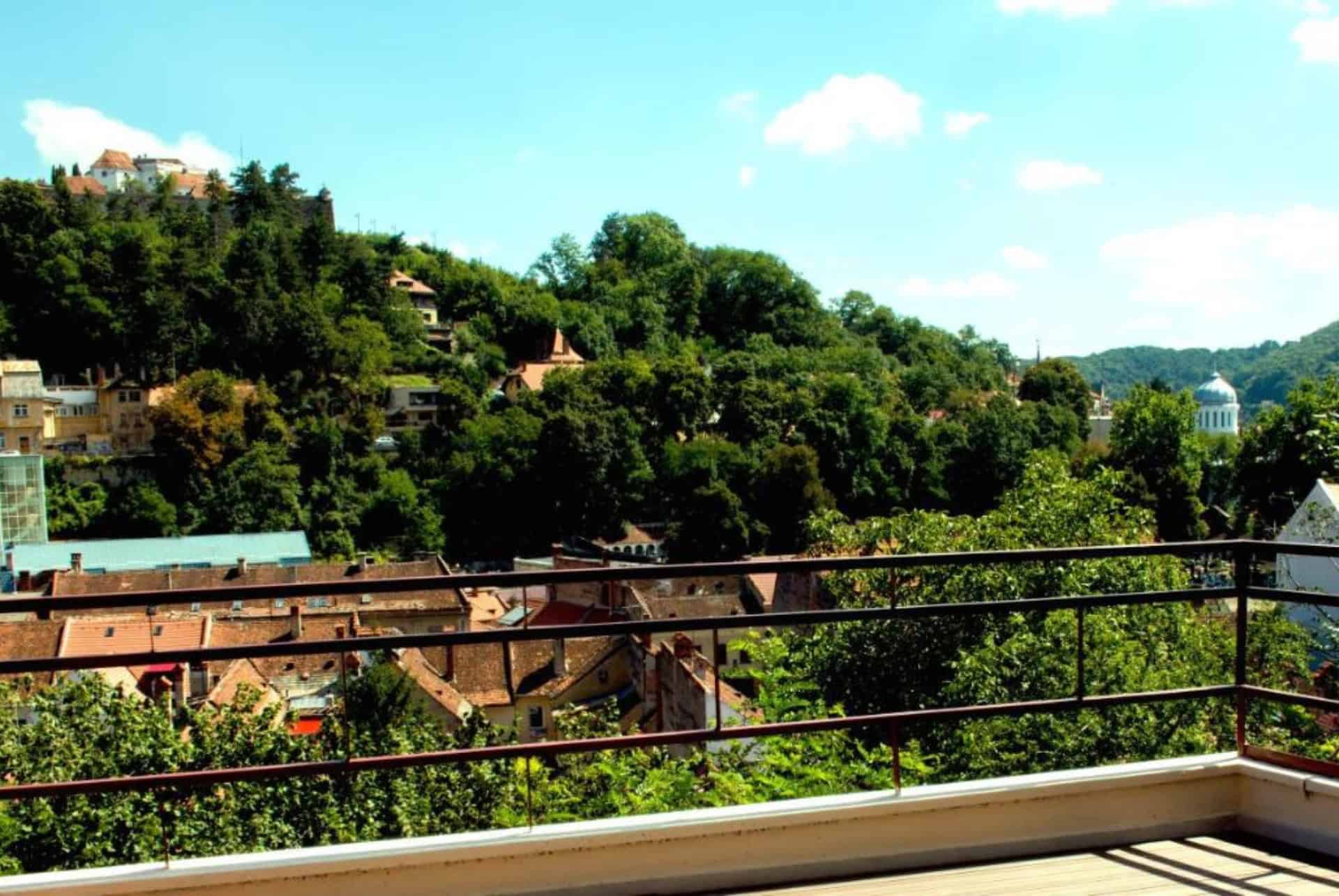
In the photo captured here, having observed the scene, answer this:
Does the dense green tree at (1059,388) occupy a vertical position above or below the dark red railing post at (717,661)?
above

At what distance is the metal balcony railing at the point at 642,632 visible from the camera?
8.36 ft

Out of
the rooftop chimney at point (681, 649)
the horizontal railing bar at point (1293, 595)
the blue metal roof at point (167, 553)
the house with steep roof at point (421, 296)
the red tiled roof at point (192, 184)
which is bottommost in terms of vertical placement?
the blue metal roof at point (167, 553)

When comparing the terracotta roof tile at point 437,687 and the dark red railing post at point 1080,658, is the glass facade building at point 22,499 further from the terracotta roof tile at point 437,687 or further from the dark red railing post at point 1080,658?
the dark red railing post at point 1080,658

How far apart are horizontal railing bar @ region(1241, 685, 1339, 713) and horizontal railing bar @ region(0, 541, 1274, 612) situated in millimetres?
388

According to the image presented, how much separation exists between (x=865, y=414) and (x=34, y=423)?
148 ft

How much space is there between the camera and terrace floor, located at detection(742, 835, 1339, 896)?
273 centimetres

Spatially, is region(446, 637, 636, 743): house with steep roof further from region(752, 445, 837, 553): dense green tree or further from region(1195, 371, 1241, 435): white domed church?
region(1195, 371, 1241, 435): white domed church

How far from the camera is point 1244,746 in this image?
3.25 m

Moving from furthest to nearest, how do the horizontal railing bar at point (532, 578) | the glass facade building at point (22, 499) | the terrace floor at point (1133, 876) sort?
the glass facade building at point (22, 499)
the terrace floor at point (1133, 876)
the horizontal railing bar at point (532, 578)

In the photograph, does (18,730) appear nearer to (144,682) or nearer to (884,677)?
(144,682)

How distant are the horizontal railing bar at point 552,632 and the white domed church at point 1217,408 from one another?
95337 mm

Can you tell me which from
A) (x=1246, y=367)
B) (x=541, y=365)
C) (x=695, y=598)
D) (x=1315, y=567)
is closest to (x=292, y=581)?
(x=695, y=598)

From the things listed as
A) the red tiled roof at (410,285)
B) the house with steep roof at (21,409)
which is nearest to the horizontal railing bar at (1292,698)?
the house with steep roof at (21,409)

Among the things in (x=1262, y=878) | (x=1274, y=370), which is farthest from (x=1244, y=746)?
(x=1274, y=370)
